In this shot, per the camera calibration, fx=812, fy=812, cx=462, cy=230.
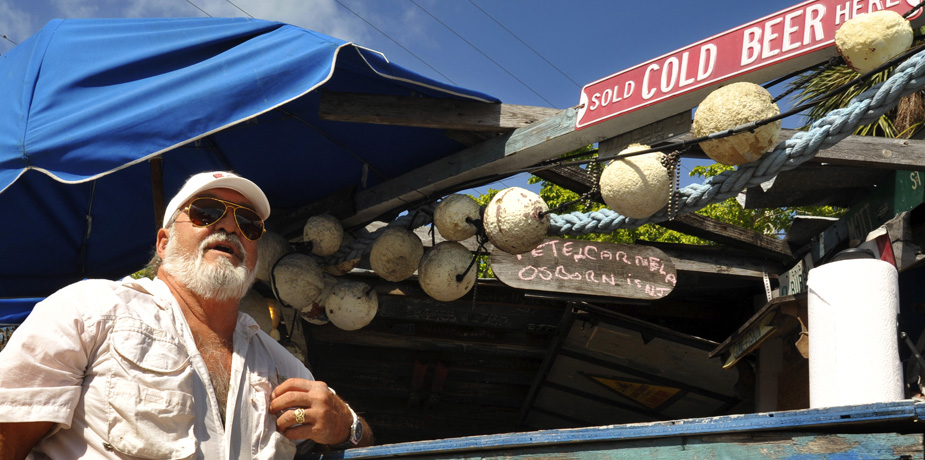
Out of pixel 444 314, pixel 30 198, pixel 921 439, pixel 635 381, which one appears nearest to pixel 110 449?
pixel 921 439

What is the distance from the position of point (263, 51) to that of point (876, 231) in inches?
133

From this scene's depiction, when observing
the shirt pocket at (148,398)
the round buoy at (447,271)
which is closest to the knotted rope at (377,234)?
the round buoy at (447,271)

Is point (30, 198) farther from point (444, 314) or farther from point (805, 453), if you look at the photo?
point (805, 453)

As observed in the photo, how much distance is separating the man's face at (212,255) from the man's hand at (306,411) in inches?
15.9

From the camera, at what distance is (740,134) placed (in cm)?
319

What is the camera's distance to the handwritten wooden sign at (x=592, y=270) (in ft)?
15.7

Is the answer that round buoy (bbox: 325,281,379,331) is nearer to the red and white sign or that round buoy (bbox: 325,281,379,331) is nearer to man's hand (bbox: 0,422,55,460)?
the red and white sign

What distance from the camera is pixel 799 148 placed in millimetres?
3184

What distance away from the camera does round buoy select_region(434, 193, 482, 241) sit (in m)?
4.09

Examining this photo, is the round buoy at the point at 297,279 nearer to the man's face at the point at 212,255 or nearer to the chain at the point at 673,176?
the man's face at the point at 212,255

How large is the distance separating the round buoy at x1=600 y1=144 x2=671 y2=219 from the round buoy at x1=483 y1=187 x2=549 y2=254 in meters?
0.37

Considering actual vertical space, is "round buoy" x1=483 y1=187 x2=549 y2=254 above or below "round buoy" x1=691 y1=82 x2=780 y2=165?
below

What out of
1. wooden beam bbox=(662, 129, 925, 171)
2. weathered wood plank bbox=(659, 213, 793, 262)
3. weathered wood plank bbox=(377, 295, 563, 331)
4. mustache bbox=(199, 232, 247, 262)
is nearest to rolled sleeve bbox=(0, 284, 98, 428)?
mustache bbox=(199, 232, 247, 262)

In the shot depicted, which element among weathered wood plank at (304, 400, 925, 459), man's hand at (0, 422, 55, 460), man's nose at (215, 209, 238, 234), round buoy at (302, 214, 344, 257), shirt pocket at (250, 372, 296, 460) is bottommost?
man's hand at (0, 422, 55, 460)
